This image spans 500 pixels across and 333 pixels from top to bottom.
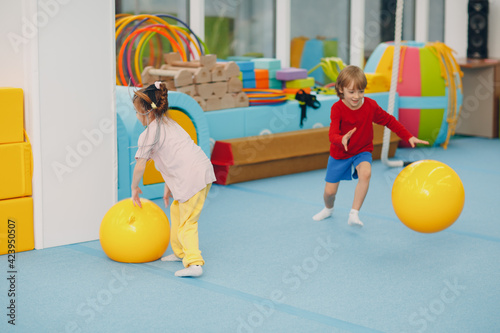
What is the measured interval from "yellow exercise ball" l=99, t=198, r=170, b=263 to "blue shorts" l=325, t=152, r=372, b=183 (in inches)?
49.0

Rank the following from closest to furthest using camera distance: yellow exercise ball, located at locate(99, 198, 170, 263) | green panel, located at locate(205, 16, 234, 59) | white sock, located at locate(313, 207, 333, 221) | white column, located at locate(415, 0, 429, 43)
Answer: yellow exercise ball, located at locate(99, 198, 170, 263) < white sock, located at locate(313, 207, 333, 221) < green panel, located at locate(205, 16, 234, 59) < white column, located at locate(415, 0, 429, 43)

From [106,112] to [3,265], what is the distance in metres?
1.01

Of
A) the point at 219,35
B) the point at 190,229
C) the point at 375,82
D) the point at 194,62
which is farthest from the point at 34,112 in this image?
the point at 375,82

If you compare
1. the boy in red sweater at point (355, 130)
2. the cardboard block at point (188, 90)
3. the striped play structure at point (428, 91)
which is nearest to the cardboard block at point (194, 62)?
the cardboard block at point (188, 90)

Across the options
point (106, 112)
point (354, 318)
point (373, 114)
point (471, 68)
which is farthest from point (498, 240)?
point (471, 68)

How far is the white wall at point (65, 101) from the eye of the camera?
3639 mm

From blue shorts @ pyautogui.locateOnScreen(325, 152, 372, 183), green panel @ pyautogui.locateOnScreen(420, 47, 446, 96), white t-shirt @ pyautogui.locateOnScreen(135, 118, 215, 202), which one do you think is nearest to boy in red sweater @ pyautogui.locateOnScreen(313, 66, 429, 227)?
blue shorts @ pyautogui.locateOnScreen(325, 152, 372, 183)

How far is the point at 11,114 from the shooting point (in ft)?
11.9

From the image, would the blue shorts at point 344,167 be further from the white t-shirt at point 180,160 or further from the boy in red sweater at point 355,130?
the white t-shirt at point 180,160

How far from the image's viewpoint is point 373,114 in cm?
418

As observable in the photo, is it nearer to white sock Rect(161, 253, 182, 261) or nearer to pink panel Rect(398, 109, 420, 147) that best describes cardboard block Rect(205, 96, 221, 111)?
→ white sock Rect(161, 253, 182, 261)

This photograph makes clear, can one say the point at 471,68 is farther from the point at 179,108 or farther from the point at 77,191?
the point at 77,191

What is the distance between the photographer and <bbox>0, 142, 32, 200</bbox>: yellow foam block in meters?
3.62

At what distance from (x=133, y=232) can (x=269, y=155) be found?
2410 mm
